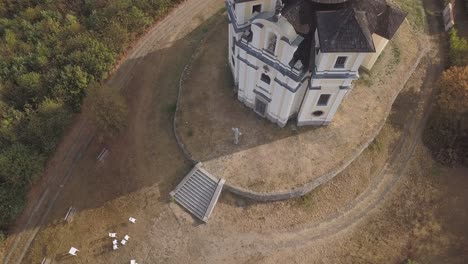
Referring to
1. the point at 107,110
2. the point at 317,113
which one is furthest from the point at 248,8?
the point at 107,110

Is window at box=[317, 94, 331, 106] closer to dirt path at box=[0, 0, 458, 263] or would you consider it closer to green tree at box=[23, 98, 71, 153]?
dirt path at box=[0, 0, 458, 263]

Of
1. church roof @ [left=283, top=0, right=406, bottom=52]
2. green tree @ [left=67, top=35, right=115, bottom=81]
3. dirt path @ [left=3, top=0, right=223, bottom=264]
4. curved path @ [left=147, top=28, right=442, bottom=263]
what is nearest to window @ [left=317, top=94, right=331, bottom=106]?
church roof @ [left=283, top=0, right=406, bottom=52]

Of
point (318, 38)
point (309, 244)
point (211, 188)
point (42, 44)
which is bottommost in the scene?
point (309, 244)

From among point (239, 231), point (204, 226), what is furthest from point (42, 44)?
point (239, 231)

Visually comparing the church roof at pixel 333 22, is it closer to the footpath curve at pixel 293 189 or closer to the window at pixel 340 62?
the window at pixel 340 62

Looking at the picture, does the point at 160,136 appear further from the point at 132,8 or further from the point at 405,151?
the point at 405,151

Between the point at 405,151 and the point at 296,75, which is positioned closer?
the point at 296,75

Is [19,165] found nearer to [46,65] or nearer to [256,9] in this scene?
[46,65]
